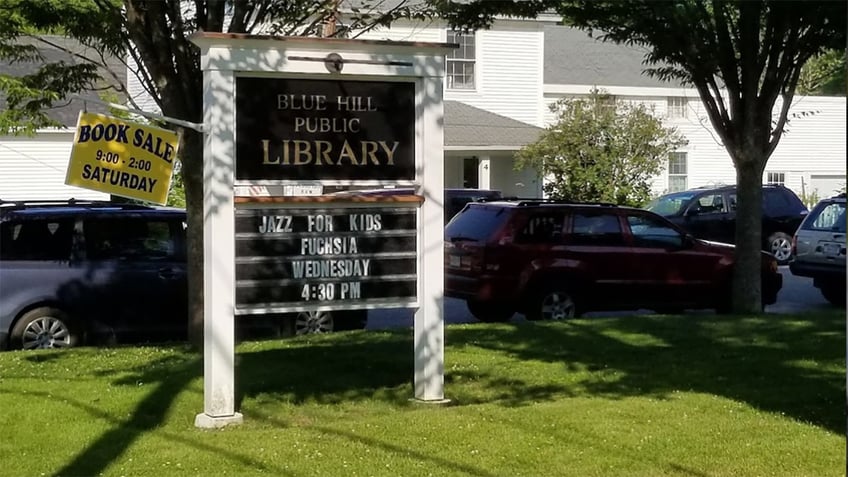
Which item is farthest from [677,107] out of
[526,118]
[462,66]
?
[462,66]

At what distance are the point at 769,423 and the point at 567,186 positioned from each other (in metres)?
21.8

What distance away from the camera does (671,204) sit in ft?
85.0

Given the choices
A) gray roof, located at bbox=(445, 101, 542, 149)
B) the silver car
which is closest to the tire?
the silver car

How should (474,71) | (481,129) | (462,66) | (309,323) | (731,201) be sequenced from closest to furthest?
(309,323) → (731,201) → (481,129) → (462,66) → (474,71)

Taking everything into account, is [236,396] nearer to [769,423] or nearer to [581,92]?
[769,423]

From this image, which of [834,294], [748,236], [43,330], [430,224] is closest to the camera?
[430,224]

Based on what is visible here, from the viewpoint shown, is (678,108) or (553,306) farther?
(678,108)

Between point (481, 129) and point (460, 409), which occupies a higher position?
point (481, 129)

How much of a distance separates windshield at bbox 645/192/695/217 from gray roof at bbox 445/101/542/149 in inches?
243

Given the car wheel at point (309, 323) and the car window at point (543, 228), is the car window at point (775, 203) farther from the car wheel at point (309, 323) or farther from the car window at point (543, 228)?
the car wheel at point (309, 323)

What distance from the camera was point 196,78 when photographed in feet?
36.1

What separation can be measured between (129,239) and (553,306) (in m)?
5.42

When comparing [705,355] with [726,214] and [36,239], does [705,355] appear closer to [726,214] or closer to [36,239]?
[36,239]

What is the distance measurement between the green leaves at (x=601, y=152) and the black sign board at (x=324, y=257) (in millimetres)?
20551
